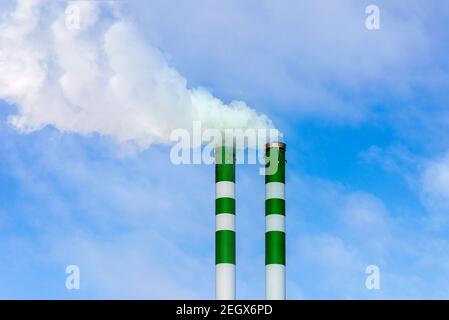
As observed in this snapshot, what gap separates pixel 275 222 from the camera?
36219 millimetres

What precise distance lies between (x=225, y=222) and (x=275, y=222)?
1.85 meters

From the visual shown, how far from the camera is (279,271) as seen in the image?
117 feet

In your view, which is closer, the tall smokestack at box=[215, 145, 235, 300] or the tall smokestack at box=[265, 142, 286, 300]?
the tall smokestack at box=[215, 145, 235, 300]

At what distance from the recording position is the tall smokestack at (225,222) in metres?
35.4

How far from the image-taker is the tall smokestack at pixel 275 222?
35500mm

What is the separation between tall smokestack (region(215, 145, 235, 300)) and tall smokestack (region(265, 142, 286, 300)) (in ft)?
4.24

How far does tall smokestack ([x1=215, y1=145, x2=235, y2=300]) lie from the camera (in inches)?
1393

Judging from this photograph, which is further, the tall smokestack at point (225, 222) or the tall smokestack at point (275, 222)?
the tall smokestack at point (275, 222)

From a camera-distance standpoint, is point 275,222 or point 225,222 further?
point 275,222

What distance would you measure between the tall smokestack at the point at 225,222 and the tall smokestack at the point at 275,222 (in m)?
1.29
